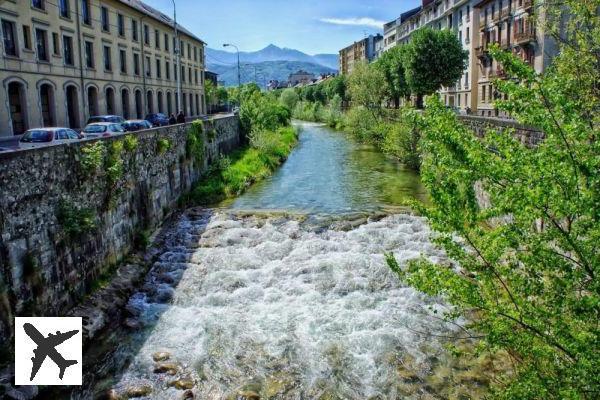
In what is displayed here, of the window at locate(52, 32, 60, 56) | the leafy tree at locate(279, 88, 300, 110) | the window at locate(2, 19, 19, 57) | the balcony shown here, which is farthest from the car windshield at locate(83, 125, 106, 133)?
the leafy tree at locate(279, 88, 300, 110)

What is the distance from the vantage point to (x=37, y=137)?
2200 centimetres

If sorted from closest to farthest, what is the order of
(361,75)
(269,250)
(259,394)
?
(259,394) → (269,250) → (361,75)

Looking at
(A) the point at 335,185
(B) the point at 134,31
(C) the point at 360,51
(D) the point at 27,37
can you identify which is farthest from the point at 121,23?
(C) the point at 360,51

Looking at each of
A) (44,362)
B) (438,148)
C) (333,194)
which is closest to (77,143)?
(44,362)

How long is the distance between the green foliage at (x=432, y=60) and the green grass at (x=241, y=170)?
14.4m

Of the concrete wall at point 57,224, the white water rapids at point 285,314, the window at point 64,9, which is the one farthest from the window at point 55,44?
the white water rapids at point 285,314

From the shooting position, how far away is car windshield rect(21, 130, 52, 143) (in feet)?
71.7

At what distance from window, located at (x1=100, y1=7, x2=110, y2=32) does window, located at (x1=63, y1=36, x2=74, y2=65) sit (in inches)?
203

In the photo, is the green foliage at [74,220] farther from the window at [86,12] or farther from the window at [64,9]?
the window at [86,12]

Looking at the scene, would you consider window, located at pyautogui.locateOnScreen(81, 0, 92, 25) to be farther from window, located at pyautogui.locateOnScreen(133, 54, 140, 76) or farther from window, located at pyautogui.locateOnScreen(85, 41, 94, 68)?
window, located at pyautogui.locateOnScreen(133, 54, 140, 76)

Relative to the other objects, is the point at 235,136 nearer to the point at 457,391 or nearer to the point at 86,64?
the point at 86,64

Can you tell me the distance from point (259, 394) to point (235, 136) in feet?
111

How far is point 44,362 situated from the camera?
895 cm

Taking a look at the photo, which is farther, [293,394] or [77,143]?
[77,143]
